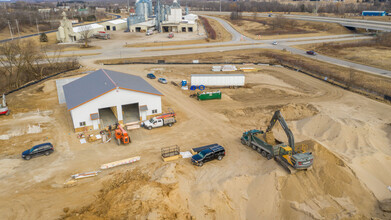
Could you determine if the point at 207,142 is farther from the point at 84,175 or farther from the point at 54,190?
the point at 54,190

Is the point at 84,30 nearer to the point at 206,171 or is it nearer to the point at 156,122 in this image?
the point at 156,122

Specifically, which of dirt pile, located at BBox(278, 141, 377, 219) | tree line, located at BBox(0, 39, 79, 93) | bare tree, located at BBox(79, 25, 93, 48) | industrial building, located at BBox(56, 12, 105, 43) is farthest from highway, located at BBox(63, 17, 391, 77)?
dirt pile, located at BBox(278, 141, 377, 219)

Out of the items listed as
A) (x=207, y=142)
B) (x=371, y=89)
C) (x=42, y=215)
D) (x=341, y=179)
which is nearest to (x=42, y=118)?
(x=42, y=215)

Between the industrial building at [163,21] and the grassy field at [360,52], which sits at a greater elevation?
the industrial building at [163,21]

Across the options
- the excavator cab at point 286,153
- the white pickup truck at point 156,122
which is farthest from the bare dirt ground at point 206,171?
the excavator cab at point 286,153

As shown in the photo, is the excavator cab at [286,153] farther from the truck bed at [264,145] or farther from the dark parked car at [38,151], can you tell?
the dark parked car at [38,151]

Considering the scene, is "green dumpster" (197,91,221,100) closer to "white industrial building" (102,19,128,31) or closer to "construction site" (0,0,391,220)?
"construction site" (0,0,391,220)

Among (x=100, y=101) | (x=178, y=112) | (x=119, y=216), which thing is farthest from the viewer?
(x=178, y=112)

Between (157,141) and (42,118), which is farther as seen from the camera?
(42,118)
